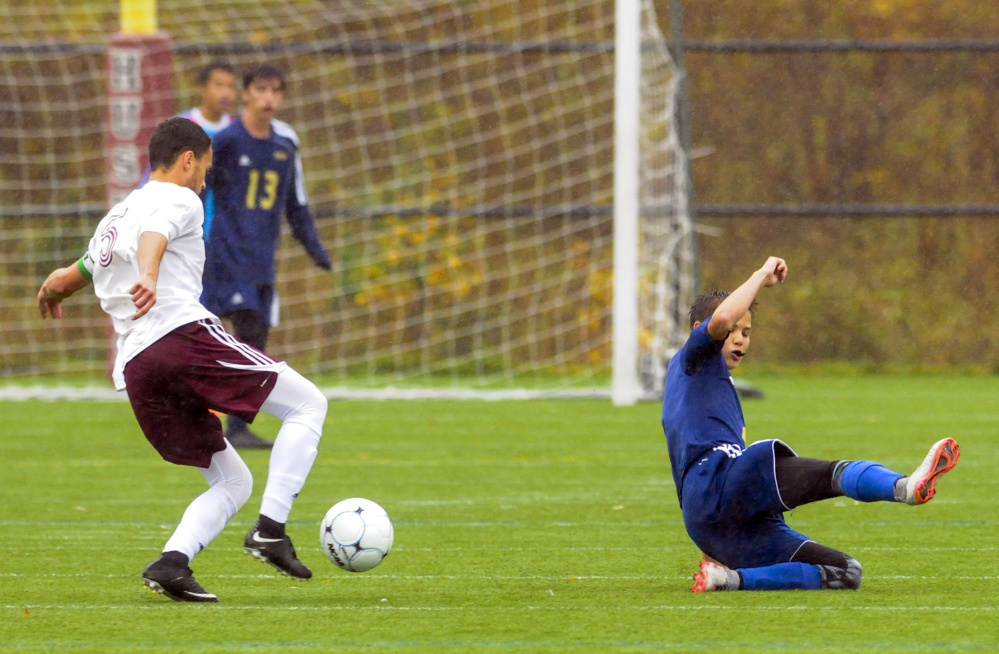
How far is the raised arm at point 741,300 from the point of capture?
164 inches

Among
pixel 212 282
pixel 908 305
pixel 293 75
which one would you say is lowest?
pixel 908 305

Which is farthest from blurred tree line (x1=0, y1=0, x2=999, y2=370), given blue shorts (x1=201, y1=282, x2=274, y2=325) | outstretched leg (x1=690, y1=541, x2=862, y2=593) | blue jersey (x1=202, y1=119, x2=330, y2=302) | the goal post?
outstretched leg (x1=690, y1=541, x2=862, y2=593)

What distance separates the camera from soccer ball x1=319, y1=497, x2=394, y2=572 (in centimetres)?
439

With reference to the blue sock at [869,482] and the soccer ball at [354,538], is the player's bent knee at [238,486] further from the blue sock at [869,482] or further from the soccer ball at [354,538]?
the blue sock at [869,482]

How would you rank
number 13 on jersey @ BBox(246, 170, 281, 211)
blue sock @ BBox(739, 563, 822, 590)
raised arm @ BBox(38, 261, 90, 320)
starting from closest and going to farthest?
1. blue sock @ BBox(739, 563, 822, 590)
2. raised arm @ BBox(38, 261, 90, 320)
3. number 13 on jersey @ BBox(246, 170, 281, 211)

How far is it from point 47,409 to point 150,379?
6.88 meters

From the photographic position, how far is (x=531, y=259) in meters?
13.7

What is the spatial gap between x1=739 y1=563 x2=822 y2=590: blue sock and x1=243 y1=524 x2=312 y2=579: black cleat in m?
1.21

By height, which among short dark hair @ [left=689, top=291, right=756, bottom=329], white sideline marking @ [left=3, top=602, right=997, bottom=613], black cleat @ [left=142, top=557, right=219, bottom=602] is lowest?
white sideline marking @ [left=3, top=602, right=997, bottom=613]

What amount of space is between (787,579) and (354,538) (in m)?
1.18

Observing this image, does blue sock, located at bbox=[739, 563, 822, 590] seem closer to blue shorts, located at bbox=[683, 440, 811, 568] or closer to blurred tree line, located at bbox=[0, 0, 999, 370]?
blue shorts, located at bbox=[683, 440, 811, 568]

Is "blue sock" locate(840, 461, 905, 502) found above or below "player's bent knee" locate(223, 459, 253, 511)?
above

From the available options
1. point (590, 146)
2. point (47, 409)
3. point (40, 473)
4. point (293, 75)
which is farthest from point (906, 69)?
point (40, 473)

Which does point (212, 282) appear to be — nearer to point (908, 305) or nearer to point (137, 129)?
point (137, 129)
